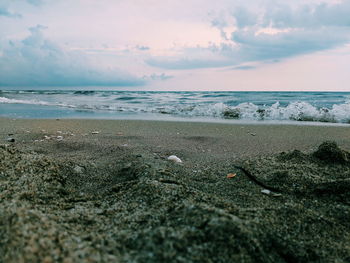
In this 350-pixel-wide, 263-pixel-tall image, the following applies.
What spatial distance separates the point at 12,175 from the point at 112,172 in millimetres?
894

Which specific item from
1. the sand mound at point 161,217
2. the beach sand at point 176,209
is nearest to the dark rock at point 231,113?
the beach sand at point 176,209

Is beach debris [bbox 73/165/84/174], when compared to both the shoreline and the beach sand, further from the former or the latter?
the shoreline

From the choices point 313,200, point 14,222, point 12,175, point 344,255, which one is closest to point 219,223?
point 344,255

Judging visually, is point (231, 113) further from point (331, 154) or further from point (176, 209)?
point (176, 209)

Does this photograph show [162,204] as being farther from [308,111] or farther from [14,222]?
[308,111]

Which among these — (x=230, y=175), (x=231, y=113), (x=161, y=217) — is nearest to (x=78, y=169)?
(x=230, y=175)

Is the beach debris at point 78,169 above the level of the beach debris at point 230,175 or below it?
above

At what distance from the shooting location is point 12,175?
219cm

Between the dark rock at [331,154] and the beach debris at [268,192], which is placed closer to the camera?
the beach debris at [268,192]

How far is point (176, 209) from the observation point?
160 centimetres

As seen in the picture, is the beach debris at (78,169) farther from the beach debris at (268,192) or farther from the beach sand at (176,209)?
the beach debris at (268,192)

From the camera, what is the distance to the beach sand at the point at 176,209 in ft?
4.05

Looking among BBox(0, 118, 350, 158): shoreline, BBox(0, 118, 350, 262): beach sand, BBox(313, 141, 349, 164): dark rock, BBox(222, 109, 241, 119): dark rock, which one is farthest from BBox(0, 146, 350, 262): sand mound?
BBox(222, 109, 241, 119): dark rock

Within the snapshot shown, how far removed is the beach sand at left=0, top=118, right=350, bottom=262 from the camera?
4.05ft
